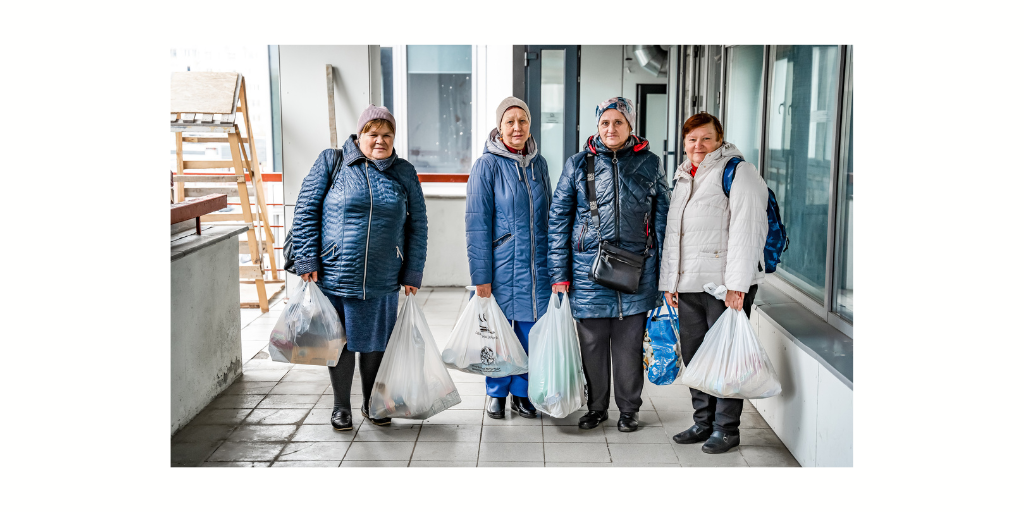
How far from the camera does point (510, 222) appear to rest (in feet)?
10.8

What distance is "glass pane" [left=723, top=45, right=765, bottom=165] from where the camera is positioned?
4.50 metres

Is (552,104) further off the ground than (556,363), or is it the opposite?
(552,104)

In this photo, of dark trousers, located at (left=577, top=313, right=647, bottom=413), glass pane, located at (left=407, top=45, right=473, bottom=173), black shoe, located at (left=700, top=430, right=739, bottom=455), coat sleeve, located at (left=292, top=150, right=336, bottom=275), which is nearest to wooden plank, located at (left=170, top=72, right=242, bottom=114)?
glass pane, located at (left=407, top=45, right=473, bottom=173)

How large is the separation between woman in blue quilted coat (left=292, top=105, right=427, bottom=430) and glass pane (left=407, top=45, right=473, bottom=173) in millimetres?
5133

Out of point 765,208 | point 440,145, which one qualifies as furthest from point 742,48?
point 440,145

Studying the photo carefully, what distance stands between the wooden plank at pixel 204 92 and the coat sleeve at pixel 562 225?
3548 millimetres

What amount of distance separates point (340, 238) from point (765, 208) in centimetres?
169

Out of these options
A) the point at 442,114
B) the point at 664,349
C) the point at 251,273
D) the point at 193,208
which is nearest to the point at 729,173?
the point at 664,349

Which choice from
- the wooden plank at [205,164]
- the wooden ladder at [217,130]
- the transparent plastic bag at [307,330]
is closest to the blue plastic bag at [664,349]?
the transparent plastic bag at [307,330]

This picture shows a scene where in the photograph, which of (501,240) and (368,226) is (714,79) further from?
(368,226)

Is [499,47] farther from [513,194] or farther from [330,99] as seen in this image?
[513,194]

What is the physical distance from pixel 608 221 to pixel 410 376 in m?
1.06

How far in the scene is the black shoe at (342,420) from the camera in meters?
3.36

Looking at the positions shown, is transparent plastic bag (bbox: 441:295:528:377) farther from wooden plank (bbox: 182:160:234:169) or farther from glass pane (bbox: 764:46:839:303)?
wooden plank (bbox: 182:160:234:169)
